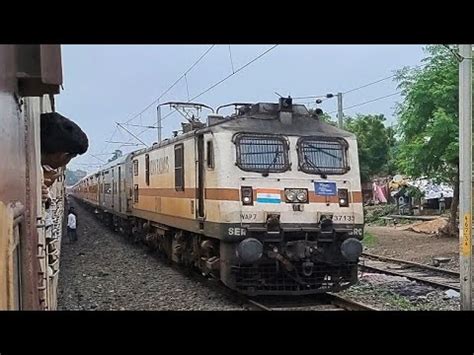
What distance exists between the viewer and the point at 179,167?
9789mm

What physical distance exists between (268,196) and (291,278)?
1206 millimetres

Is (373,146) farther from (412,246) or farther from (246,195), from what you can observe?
(246,195)

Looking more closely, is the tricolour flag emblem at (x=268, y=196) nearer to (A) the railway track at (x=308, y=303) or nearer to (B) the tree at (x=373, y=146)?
(A) the railway track at (x=308, y=303)

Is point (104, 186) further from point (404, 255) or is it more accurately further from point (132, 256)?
point (404, 255)

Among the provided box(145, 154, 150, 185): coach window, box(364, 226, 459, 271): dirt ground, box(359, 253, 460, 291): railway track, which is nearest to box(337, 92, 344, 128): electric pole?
box(364, 226, 459, 271): dirt ground

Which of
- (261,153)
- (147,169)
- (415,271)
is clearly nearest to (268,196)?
(261,153)

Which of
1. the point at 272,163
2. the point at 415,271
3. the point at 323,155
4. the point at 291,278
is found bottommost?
the point at 415,271

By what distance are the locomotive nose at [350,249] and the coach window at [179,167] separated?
9.51 feet

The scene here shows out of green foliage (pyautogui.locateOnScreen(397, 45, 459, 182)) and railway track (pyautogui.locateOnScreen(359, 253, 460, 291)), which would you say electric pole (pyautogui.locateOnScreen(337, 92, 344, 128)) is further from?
railway track (pyautogui.locateOnScreen(359, 253, 460, 291))

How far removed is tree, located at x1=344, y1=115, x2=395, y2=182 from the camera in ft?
90.4

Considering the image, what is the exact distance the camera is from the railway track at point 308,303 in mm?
7916

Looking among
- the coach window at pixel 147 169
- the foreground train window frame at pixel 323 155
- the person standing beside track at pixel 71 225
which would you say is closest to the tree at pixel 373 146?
the person standing beside track at pixel 71 225
